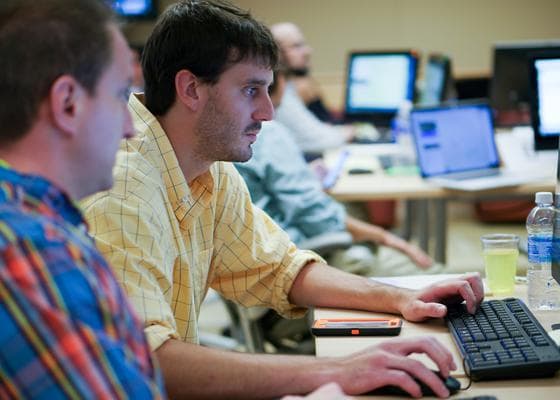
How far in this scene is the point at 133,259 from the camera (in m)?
1.41

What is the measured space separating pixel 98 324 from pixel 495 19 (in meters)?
6.71

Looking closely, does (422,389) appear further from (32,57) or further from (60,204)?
(32,57)

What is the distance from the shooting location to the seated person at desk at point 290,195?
Result: 9.29 feet

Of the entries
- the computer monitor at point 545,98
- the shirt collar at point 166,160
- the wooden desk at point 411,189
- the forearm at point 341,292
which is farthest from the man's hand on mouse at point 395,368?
the computer monitor at point 545,98

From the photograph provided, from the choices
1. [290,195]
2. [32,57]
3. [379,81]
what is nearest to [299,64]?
[379,81]

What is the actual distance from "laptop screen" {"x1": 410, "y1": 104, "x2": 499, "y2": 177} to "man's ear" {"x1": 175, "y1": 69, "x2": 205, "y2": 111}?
1.74 metres

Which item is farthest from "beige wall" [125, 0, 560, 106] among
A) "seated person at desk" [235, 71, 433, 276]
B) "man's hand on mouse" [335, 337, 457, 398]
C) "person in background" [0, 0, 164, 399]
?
"person in background" [0, 0, 164, 399]

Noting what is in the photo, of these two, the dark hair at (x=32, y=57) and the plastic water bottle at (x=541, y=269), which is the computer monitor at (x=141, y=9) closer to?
the plastic water bottle at (x=541, y=269)

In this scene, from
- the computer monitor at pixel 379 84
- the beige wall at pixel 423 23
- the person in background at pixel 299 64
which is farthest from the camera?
the beige wall at pixel 423 23

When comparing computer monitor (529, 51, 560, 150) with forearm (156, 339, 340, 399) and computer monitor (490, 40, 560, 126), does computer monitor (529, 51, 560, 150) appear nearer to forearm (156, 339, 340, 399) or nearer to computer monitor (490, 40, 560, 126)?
computer monitor (490, 40, 560, 126)

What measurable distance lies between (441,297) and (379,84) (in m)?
3.48

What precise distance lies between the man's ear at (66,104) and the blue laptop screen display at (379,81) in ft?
13.4

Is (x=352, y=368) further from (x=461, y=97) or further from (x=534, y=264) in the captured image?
(x=461, y=97)

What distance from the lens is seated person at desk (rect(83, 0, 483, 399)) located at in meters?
1.35
